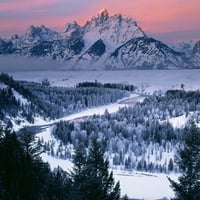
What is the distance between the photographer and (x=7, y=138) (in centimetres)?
4069

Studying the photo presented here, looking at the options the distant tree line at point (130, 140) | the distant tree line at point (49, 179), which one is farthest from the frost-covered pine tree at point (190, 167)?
the distant tree line at point (130, 140)

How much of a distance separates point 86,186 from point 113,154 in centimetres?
10295

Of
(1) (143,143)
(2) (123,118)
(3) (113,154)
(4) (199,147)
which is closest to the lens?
(4) (199,147)

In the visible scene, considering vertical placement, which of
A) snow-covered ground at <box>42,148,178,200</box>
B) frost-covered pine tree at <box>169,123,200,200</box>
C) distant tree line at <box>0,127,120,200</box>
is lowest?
snow-covered ground at <box>42,148,178,200</box>

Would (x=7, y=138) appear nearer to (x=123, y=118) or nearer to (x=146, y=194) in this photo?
(x=146, y=194)

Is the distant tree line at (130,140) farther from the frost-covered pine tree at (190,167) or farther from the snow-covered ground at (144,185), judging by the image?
the frost-covered pine tree at (190,167)

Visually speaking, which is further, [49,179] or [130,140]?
[130,140]

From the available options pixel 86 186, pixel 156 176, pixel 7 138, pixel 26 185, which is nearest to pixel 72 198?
pixel 86 186

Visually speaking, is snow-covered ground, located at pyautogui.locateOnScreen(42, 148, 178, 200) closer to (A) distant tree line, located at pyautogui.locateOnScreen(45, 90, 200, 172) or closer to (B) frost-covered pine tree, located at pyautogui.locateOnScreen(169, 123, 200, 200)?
(A) distant tree line, located at pyautogui.locateOnScreen(45, 90, 200, 172)

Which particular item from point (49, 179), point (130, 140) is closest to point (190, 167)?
point (49, 179)

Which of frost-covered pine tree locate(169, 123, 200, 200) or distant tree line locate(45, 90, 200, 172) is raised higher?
frost-covered pine tree locate(169, 123, 200, 200)

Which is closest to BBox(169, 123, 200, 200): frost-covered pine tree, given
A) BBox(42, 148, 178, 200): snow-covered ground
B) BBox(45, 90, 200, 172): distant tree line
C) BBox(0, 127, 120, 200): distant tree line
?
BBox(0, 127, 120, 200): distant tree line

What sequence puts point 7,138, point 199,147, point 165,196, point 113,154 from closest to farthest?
point 199,147, point 7,138, point 165,196, point 113,154

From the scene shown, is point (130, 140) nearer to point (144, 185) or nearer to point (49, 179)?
Answer: point (144, 185)
